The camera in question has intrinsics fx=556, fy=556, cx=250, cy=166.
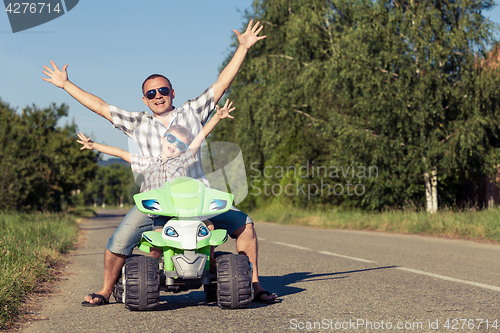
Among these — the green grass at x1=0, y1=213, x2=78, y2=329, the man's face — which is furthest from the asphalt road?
the man's face

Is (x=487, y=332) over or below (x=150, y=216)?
below

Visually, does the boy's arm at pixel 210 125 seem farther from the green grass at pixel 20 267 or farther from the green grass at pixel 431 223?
the green grass at pixel 431 223

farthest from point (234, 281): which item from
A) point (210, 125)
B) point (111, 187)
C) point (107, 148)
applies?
point (111, 187)

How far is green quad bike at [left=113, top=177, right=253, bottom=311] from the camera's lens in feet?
13.6

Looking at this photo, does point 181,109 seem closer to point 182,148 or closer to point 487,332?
point 182,148

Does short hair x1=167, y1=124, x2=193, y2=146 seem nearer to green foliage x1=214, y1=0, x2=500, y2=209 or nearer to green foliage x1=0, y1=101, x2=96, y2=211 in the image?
green foliage x1=214, y1=0, x2=500, y2=209

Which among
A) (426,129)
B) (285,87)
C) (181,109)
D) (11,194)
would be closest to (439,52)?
(426,129)

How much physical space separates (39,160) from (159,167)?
28.8 meters

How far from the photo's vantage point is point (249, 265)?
4398 millimetres

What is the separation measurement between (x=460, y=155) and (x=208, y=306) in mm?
15972

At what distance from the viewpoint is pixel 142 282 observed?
167 inches

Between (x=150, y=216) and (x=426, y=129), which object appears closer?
(x=150, y=216)

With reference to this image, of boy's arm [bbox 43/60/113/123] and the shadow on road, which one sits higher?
boy's arm [bbox 43/60/113/123]

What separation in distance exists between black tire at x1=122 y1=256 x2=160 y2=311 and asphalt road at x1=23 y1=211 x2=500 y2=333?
12cm
